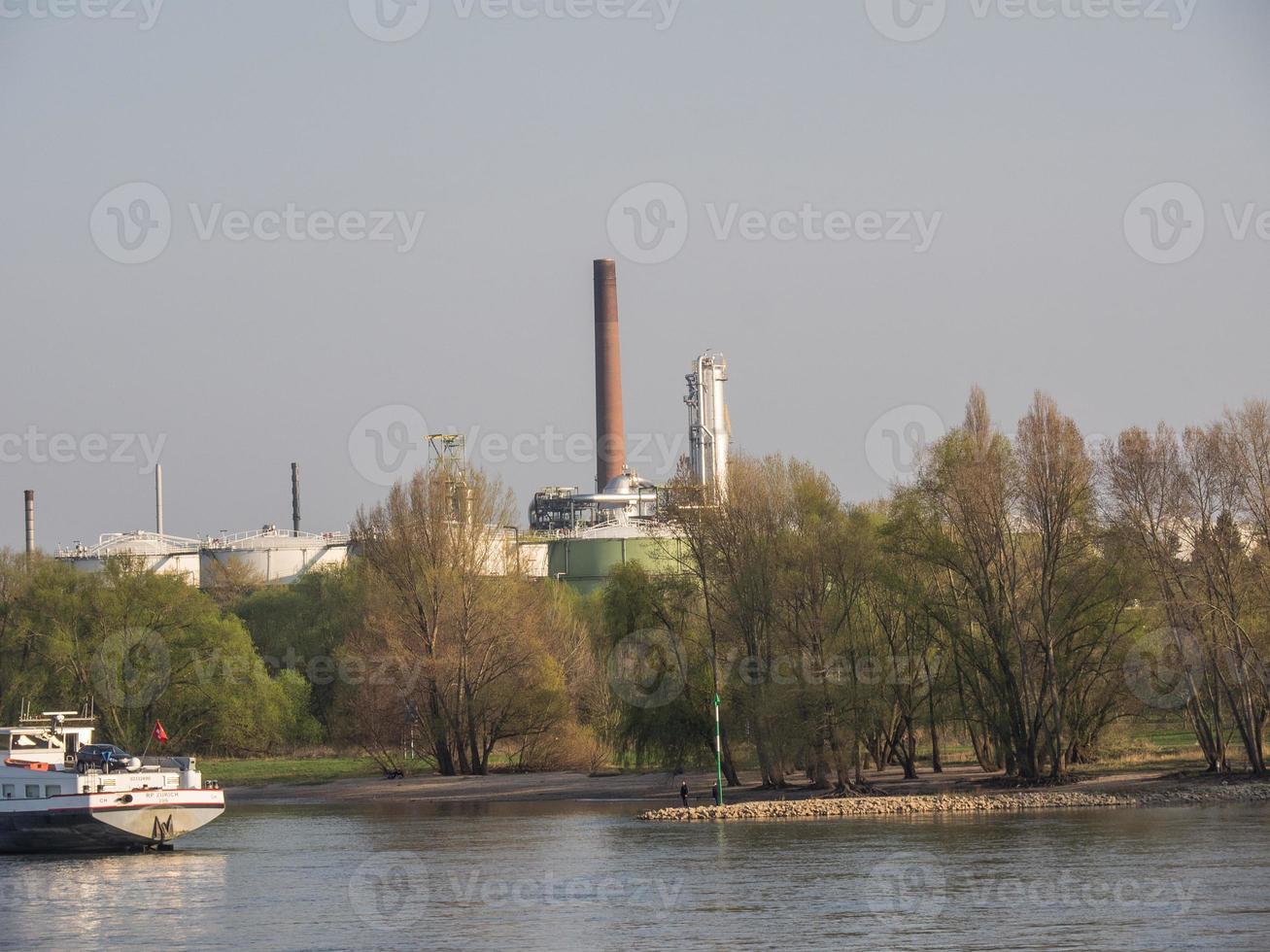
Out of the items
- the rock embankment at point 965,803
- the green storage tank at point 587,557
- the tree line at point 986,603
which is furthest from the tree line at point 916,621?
the green storage tank at point 587,557

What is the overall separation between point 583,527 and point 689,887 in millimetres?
84162

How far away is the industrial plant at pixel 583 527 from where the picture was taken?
117 m

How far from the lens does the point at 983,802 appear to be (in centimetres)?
6044

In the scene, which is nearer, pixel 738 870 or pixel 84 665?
pixel 738 870

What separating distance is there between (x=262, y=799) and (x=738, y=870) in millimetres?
39843

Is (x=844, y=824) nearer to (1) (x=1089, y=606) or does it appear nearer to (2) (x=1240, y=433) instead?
(1) (x=1089, y=606)

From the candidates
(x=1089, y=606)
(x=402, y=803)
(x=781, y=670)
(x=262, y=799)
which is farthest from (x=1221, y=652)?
(x=262, y=799)

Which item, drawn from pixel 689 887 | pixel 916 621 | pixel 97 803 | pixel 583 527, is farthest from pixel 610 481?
pixel 689 887

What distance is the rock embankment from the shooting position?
196 feet

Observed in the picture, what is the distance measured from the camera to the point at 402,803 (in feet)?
242

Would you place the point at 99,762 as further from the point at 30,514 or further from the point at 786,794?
the point at 30,514

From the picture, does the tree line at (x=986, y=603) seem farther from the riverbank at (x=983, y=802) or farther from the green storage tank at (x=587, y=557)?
the green storage tank at (x=587, y=557)

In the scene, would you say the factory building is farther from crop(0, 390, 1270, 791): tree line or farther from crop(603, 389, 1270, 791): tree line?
crop(603, 389, 1270, 791): tree line

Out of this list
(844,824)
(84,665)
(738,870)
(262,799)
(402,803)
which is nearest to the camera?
(738,870)
